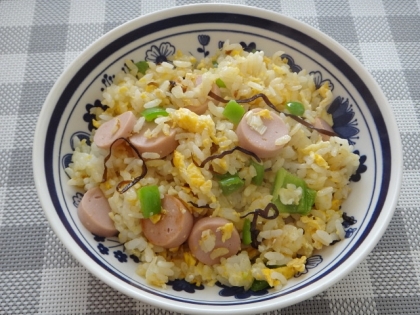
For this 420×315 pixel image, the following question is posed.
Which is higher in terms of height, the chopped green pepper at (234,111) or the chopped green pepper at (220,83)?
the chopped green pepper at (220,83)

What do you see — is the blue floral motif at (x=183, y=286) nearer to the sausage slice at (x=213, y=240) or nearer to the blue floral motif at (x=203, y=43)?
the sausage slice at (x=213, y=240)

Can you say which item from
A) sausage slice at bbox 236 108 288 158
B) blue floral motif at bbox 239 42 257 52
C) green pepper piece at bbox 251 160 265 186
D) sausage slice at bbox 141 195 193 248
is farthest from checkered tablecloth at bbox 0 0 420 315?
blue floral motif at bbox 239 42 257 52

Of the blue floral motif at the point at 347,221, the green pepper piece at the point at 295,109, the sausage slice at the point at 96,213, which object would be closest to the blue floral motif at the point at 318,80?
the green pepper piece at the point at 295,109

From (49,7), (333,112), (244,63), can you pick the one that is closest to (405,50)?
(333,112)

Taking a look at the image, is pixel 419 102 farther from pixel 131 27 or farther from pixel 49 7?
pixel 49 7

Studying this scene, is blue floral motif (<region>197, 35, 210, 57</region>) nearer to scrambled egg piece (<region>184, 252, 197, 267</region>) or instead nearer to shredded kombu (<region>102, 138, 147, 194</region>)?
shredded kombu (<region>102, 138, 147, 194</region>)

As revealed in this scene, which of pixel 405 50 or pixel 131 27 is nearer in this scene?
pixel 131 27

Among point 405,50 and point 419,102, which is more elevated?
point 405,50

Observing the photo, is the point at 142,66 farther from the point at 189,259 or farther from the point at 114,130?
the point at 189,259
